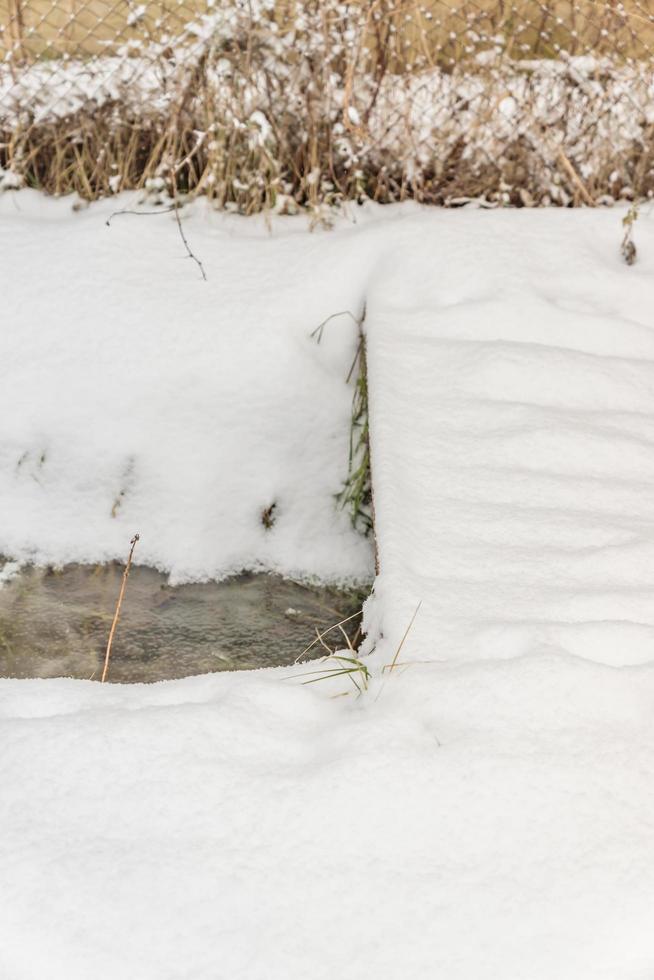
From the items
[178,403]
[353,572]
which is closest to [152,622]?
[353,572]

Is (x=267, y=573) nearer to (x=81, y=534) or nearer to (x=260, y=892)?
(x=81, y=534)

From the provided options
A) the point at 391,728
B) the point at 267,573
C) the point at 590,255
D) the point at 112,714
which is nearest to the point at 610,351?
the point at 590,255

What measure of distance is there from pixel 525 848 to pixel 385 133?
2157 mm

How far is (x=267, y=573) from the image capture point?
216 centimetres

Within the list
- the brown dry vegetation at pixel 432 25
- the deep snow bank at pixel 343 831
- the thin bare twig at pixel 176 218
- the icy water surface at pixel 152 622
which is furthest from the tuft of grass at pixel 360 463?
the brown dry vegetation at pixel 432 25

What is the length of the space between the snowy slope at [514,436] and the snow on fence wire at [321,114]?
34 cm

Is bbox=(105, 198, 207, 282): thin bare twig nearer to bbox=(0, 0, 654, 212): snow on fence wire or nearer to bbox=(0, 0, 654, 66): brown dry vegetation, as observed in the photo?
bbox=(0, 0, 654, 212): snow on fence wire

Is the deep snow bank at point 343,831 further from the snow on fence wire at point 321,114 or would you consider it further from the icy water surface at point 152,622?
the snow on fence wire at point 321,114

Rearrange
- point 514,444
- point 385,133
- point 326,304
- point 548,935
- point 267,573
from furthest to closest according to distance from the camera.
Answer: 1. point 385,133
2. point 326,304
3. point 267,573
4. point 514,444
5. point 548,935

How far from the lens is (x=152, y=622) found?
201cm

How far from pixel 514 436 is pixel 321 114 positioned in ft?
4.44

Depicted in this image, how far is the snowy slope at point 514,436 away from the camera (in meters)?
1.49

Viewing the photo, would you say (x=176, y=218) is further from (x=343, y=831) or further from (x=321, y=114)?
(x=343, y=831)

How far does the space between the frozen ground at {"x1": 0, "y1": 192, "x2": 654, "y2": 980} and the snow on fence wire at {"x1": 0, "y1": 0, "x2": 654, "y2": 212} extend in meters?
0.19
